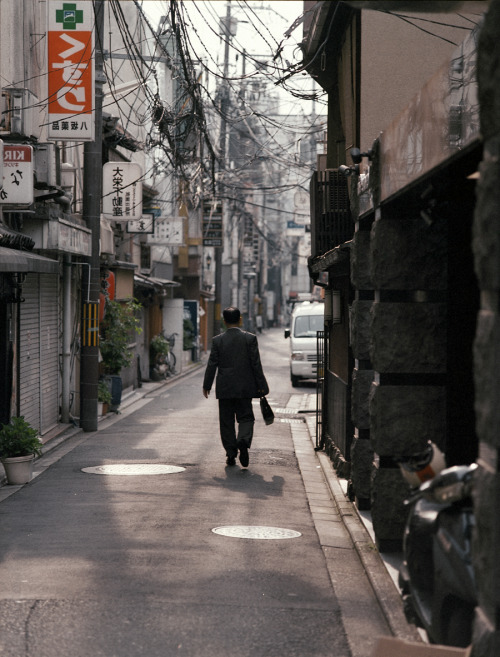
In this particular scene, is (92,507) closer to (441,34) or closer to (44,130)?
(441,34)

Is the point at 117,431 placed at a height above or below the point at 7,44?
below

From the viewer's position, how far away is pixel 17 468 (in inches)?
444

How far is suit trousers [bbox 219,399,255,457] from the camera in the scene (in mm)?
12234

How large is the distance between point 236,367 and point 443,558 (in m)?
7.85

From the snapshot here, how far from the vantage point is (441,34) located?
36.6 ft

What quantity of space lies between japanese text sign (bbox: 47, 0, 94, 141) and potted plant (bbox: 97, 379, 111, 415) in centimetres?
624

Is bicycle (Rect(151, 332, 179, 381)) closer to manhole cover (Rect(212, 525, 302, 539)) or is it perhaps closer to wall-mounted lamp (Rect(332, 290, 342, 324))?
wall-mounted lamp (Rect(332, 290, 342, 324))

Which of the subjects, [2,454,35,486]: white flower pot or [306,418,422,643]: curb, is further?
[2,454,35,486]: white flower pot

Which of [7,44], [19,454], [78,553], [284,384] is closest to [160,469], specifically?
[19,454]

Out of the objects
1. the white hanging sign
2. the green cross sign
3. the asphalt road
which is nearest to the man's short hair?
the asphalt road

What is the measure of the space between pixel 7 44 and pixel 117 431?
7106 millimetres

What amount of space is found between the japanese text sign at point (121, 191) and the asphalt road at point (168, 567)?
10.3 metres

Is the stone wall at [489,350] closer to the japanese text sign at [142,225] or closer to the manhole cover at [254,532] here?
the manhole cover at [254,532]

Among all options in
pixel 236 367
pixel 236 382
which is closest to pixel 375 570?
pixel 236 382
